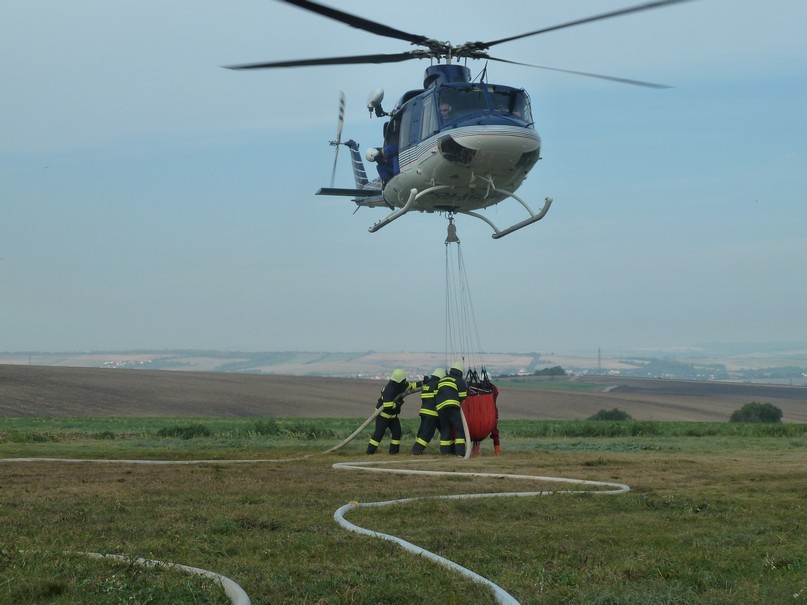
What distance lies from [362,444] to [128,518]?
14.0 m

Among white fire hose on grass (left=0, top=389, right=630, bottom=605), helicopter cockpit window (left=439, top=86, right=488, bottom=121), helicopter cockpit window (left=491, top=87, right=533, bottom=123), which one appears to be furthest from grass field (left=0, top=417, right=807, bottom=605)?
helicopter cockpit window (left=491, top=87, right=533, bottom=123)

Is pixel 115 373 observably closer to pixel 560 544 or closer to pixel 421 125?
pixel 421 125

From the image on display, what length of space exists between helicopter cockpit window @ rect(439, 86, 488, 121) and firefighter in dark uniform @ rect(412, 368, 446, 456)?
5300mm

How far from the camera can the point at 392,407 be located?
20.2 meters

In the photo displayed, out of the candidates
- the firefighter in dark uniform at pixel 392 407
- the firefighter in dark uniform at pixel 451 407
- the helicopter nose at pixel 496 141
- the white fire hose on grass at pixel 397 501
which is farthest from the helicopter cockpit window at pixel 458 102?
the white fire hose on grass at pixel 397 501

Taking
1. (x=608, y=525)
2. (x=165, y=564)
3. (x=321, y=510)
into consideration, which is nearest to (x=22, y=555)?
(x=165, y=564)

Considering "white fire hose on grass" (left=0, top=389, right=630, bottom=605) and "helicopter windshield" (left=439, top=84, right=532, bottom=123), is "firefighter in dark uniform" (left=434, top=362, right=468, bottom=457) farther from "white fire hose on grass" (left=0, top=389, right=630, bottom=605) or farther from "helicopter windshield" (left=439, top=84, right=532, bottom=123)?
"helicopter windshield" (left=439, top=84, right=532, bottom=123)

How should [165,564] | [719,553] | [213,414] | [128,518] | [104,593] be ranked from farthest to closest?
[213,414]
[128,518]
[719,553]
[165,564]
[104,593]

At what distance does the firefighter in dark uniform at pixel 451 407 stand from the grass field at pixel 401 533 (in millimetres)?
1842

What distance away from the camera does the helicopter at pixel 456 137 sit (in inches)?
794

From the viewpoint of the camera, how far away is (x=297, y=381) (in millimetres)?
81562

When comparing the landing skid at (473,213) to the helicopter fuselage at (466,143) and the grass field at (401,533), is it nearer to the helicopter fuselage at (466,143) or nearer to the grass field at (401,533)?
the helicopter fuselage at (466,143)

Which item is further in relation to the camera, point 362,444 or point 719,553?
point 362,444

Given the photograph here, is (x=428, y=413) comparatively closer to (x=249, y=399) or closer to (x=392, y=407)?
(x=392, y=407)
